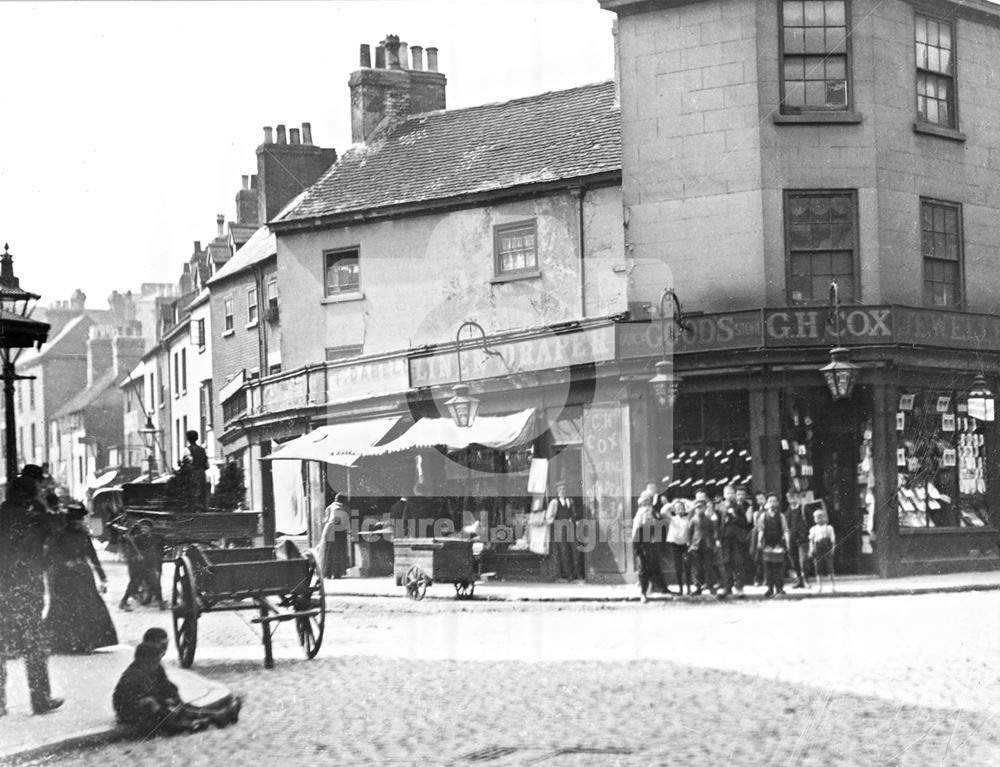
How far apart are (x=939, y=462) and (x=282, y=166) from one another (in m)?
10.8

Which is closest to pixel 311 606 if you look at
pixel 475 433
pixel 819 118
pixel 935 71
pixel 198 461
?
pixel 198 461

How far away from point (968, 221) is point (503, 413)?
17.7 ft

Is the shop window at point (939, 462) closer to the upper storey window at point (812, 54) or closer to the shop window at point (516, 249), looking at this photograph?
the upper storey window at point (812, 54)

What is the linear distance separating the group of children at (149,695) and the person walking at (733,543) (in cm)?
975

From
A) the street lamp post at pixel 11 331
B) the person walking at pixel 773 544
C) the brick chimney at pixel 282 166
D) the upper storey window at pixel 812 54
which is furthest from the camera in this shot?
the upper storey window at pixel 812 54

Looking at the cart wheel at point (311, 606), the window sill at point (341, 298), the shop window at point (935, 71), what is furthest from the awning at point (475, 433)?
the cart wheel at point (311, 606)

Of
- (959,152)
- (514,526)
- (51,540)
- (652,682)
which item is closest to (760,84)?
(959,152)

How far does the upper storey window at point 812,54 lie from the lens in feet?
51.7

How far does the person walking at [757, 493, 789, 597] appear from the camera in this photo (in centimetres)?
1485

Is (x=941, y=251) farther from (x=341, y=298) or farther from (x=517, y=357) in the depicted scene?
(x=341, y=298)

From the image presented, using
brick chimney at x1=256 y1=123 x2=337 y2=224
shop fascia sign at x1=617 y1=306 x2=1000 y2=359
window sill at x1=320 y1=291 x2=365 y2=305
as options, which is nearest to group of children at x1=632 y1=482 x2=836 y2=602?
shop fascia sign at x1=617 y1=306 x2=1000 y2=359

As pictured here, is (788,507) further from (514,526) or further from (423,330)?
(423,330)

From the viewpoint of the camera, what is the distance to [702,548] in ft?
50.5

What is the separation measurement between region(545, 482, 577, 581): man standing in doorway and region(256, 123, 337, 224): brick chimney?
7782 millimetres
